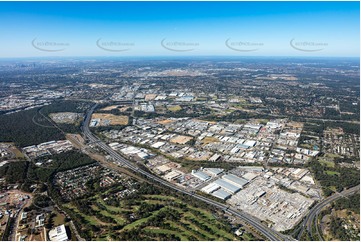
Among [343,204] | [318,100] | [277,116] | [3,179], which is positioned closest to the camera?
[343,204]

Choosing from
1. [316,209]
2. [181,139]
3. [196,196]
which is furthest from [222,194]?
[181,139]

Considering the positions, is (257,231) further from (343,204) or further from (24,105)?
(24,105)

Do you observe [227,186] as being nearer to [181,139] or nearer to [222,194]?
[222,194]

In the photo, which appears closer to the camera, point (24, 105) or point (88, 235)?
point (88, 235)

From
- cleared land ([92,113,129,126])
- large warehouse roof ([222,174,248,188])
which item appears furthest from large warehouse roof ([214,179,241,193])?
cleared land ([92,113,129,126])

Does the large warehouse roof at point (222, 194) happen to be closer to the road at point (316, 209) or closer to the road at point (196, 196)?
the road at point (196, 196)

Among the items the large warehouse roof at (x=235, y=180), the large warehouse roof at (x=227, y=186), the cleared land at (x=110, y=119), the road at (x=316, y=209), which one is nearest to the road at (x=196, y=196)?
the road at (x=316, y=209)

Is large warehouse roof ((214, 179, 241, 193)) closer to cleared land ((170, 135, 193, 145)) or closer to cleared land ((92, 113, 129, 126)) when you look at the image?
cleared land ((170, 135, 193, 145))

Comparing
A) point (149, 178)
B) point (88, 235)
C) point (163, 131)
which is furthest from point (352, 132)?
point (88, 235)
